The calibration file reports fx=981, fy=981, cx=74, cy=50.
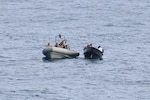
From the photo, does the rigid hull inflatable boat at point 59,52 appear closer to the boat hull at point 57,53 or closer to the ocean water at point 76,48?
the boat hull at point 57,53

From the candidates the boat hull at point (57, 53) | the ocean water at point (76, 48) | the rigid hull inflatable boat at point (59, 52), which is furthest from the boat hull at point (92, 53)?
the boat hull at point (57, 53)

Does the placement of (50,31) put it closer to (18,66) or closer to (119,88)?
(18,66)

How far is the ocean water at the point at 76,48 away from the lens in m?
76.6

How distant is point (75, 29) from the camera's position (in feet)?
370

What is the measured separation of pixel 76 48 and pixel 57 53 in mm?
7544

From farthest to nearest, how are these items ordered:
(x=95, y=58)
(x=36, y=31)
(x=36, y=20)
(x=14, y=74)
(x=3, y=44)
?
(x=36, y=20) → (x=36, y=31) → (x=3, y=44) → (x=95, y=58) → (x=14, y=74)

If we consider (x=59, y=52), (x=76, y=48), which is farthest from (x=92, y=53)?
(x=76, y=48)

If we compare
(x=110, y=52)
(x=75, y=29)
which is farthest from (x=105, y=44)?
(x=75, y=29)

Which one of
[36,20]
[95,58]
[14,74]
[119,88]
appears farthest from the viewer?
[36,20]

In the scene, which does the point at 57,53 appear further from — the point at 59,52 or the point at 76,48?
the point at 76,48

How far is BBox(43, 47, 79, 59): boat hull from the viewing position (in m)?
91.5

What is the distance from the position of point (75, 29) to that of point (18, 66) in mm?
26044

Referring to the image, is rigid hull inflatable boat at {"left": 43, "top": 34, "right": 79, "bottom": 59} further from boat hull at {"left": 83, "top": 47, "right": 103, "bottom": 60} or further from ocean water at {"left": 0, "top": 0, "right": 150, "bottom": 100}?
boat hull at {"left": 83, "top": 47, "right": 103, "bottom": 60}

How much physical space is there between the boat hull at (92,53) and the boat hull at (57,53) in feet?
3.92
